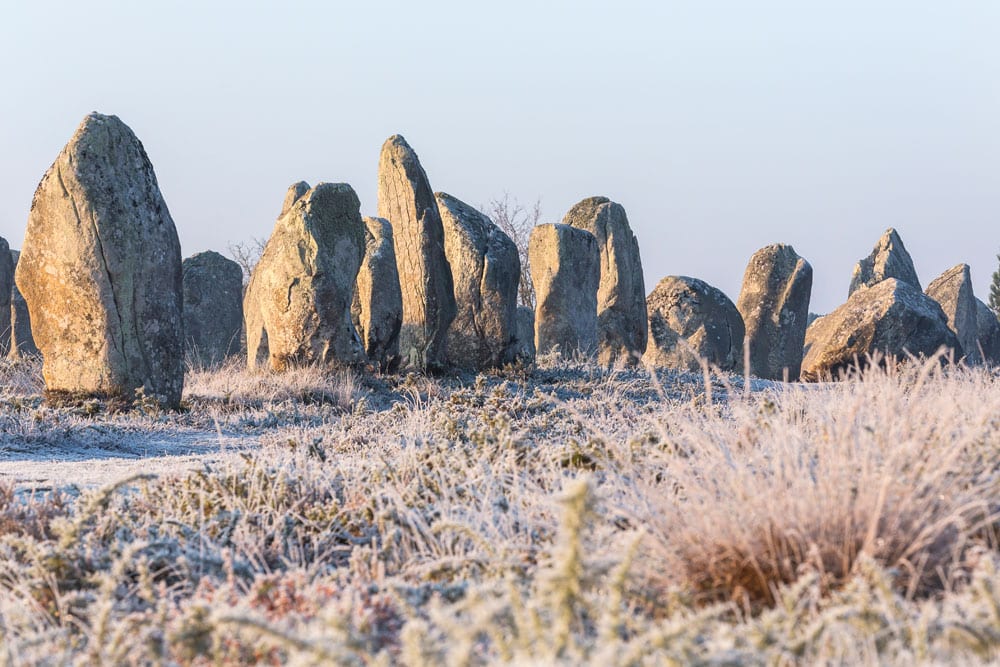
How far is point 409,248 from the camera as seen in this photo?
15.3m

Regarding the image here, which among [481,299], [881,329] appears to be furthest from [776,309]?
[481,299]

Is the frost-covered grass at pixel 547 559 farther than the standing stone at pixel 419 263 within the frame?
No

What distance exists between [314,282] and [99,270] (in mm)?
3389

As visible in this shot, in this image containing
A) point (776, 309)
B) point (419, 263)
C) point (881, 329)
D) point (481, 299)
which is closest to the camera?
point (419, 263)

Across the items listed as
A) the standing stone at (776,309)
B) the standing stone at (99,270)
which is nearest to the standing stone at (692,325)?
the standing stone at (776,309)

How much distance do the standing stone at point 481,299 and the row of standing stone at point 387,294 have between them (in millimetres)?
24

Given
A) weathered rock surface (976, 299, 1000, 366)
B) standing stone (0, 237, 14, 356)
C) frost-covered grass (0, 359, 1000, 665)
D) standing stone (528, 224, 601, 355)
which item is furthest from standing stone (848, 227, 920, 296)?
frost-covered grass (0, 359, 1000, 665)

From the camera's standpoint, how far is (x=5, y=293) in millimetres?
20609

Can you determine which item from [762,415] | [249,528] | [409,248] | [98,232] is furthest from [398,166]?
[249,528]

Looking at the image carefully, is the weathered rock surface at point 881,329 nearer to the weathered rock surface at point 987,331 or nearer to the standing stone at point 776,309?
the standing stone at point 776,309

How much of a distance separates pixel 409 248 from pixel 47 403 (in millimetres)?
5929

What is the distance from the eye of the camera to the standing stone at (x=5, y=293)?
20469 mm

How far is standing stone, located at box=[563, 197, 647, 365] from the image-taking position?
2022 centimetres

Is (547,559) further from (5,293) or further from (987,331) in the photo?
(987,331)
